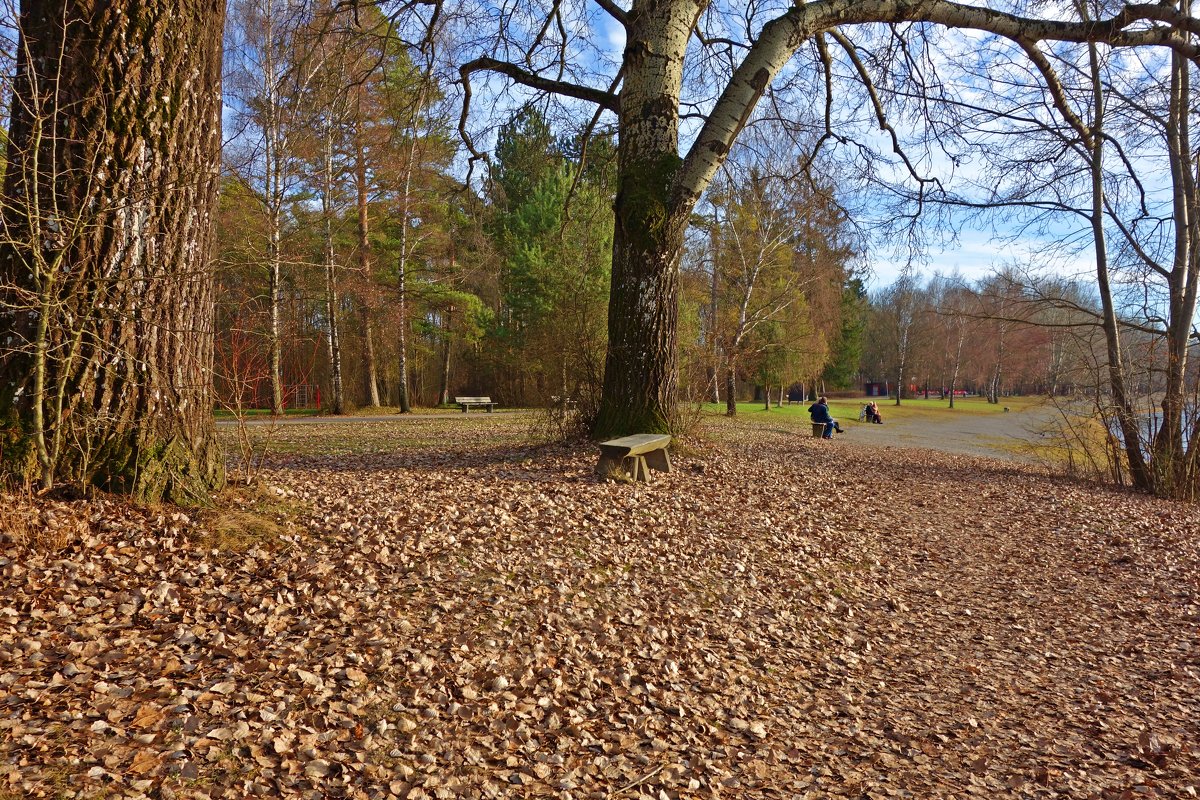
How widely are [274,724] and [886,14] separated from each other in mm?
8895

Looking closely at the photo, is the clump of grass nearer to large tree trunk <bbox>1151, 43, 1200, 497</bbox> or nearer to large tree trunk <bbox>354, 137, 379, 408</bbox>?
Answer: large tree trunk <bbox>1151, 43, 1200, 497</bbox>

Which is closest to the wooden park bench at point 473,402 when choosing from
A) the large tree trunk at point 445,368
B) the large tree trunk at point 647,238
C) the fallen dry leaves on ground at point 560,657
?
the large tree trunk at point 445,368

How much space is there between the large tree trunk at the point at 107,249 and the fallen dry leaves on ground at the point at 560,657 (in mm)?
413

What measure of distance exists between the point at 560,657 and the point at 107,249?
3.51m

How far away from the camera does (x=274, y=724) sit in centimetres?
266

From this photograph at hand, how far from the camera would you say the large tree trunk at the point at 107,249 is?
370 cm

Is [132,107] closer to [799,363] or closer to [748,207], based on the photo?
[748,207]

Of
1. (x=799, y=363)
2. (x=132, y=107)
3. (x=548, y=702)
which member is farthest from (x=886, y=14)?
(x=799, y=363)

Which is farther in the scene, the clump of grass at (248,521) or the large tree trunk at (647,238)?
the large tree trunk at (647,238)

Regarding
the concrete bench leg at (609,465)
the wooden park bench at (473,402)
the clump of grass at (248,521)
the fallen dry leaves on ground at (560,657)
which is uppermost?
the wooden park bench at (473,402)

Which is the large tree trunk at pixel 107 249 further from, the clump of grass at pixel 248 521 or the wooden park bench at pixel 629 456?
the wooden park bench at pixel 629 456

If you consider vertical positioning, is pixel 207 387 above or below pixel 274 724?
above

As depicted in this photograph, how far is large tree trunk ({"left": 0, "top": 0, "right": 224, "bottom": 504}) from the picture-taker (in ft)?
12.1

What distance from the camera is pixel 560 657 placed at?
3.67 m
